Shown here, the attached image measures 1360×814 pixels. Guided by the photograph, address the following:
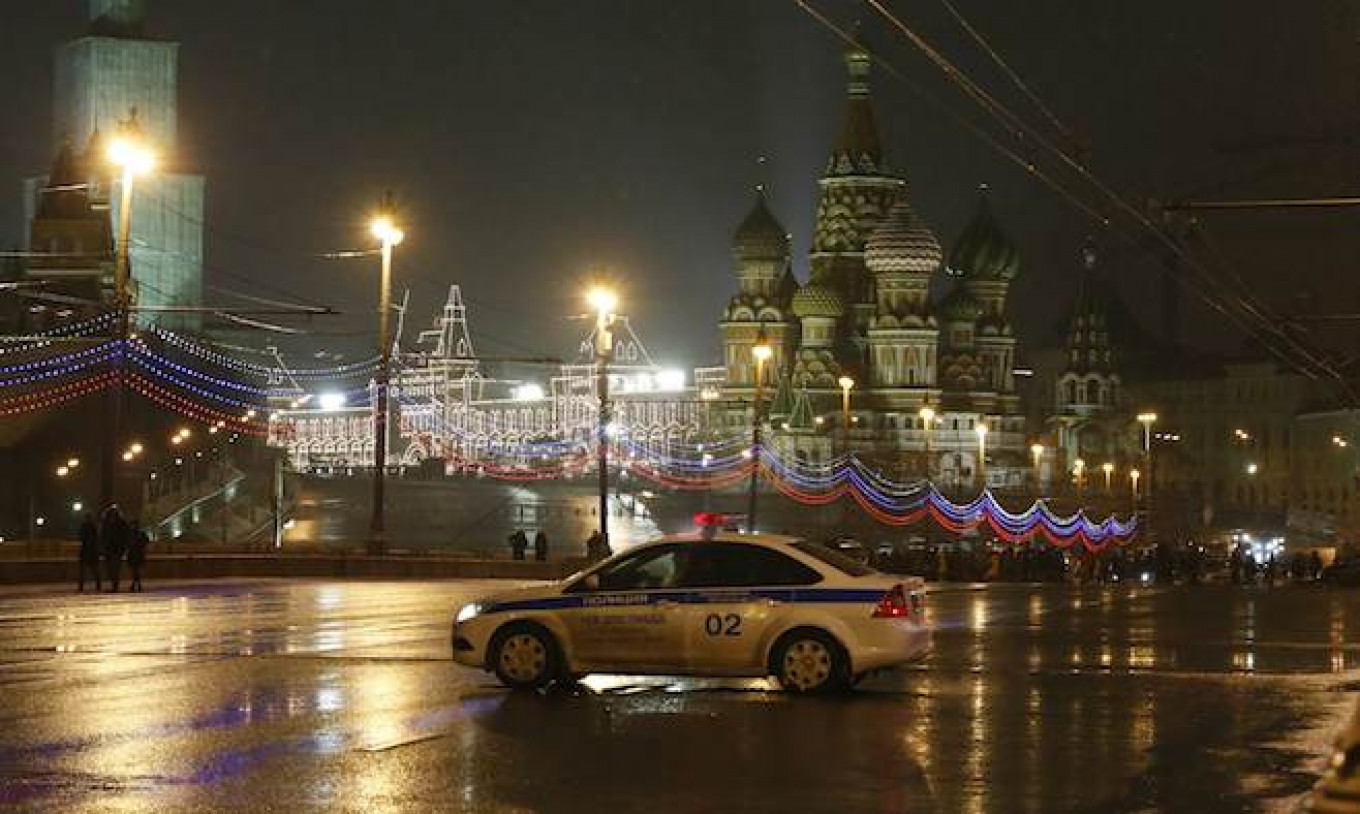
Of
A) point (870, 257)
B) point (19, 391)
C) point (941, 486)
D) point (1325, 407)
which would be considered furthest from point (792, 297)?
point (19, 391)

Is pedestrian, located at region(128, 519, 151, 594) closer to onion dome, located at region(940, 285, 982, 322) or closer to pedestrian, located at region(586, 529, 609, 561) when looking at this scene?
pedestrian, located at region(586, 529, 609, 561)

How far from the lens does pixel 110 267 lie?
136m

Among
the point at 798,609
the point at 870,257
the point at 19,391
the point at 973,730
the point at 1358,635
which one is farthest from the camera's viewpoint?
the point at 870,257

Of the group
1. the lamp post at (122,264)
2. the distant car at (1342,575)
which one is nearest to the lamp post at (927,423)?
the distant car at (1342,575)

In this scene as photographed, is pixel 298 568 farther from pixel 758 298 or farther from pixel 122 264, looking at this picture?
pixel 758 298

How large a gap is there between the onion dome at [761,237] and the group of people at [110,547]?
433 ft

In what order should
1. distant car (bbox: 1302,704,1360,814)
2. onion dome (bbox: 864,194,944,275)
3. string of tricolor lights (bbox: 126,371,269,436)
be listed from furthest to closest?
1. onion dome (bbox: 864,194,944,275)
2. string of tricolor lights (bbox: 126,371,269,436)
3. distant car (bbox: 1302,704,1360,814)

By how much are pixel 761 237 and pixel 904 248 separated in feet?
42.2

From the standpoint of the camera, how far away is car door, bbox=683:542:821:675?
54.7 feet

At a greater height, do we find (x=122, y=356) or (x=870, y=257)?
(x=870, y=257)

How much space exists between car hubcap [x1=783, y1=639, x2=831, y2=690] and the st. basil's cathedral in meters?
135

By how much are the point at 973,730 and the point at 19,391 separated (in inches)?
3505

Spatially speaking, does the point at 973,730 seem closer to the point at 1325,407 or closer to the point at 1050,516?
the point at 1050,516

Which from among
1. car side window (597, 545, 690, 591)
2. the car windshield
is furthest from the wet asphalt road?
the car windshield
